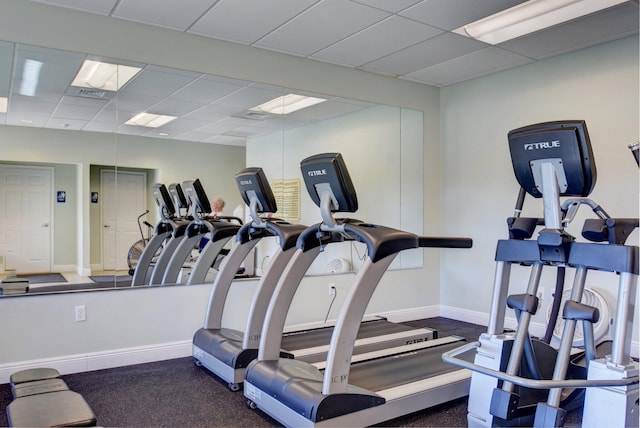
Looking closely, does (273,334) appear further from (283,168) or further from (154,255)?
(283,168)

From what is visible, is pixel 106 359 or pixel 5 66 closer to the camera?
pixel 5 66

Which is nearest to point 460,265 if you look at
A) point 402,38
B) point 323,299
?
point 323,299

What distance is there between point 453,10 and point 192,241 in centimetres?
269

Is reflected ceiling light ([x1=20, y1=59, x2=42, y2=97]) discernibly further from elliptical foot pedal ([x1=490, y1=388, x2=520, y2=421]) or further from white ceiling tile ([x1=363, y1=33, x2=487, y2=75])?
elliptical foot pedal ([x1=490, y1=388, x2=520, y2=421])

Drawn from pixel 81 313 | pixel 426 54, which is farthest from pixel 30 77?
pixel 426 54

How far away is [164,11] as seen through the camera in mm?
3521

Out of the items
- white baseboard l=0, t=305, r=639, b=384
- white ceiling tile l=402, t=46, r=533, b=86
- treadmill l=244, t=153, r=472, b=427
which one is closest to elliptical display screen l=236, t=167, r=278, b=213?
treadmill l=244, t=153, r=472, b=427

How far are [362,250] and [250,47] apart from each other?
2.29 meters

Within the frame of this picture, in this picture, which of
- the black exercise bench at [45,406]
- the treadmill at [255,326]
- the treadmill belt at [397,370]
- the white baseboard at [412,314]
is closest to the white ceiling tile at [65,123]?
the treadmill at [255,326]

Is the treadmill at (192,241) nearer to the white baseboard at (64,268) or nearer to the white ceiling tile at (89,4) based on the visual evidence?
the white baseboard at (64,268)

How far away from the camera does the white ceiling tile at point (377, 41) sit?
12.5 ft

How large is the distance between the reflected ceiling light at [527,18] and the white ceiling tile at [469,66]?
0.35m

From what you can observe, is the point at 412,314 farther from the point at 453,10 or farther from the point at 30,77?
the point at 30,77

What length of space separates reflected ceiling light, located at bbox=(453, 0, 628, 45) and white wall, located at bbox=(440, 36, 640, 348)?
2.58 feet
